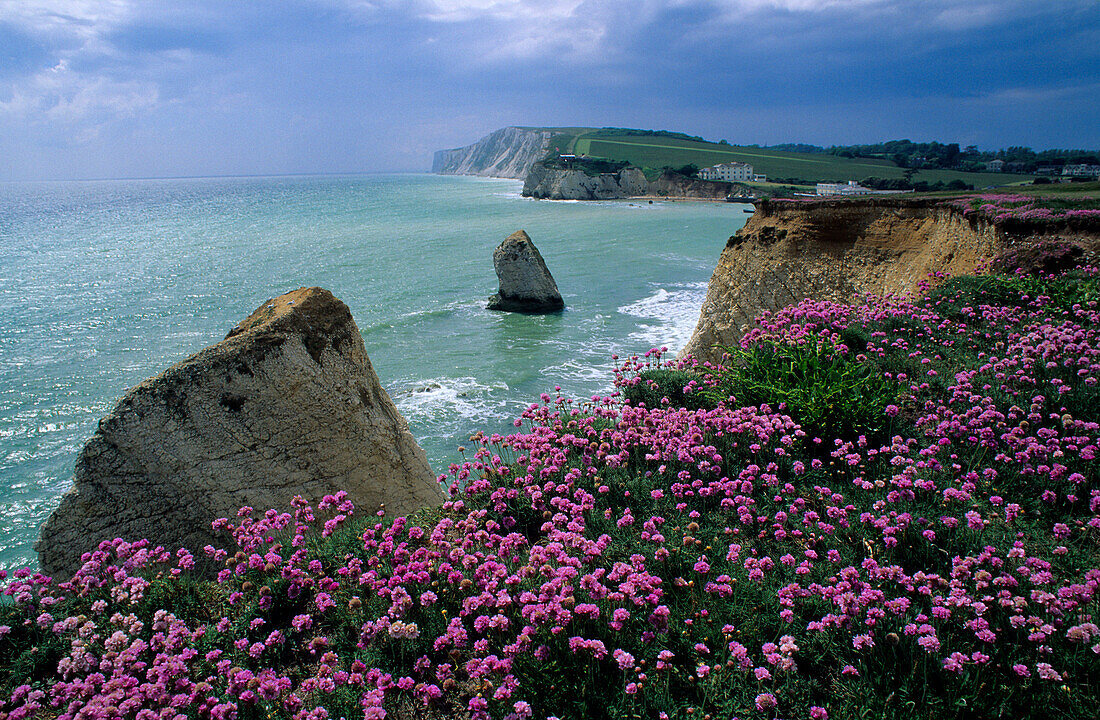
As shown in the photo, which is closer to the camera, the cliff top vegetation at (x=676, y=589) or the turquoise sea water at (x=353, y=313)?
the cliff top vegetation at (x=676, y=589)

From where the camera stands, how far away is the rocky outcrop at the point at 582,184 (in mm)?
134875

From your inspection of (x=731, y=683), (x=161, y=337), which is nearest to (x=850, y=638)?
(x=731, y=683)

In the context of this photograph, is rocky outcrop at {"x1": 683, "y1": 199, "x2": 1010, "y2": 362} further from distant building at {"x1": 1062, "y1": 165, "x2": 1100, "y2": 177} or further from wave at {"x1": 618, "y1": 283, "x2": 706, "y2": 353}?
distant building at {"x1": 1062, "y1": 165, "x2": 1100, "y2": 177}

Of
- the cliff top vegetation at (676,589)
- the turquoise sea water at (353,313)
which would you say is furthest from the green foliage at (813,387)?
the turquoise sea water at (353,313)

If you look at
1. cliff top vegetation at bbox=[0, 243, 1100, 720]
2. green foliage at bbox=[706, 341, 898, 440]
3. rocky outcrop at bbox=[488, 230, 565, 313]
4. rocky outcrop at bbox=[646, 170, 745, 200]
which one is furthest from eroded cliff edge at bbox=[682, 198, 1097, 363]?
rocky outcrop at bbox=[646, 170, 745, 200]

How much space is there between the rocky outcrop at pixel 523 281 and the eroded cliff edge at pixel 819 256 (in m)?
12.9

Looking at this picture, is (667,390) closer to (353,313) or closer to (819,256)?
(819,256)

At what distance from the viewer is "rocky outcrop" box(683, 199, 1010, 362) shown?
1858cm

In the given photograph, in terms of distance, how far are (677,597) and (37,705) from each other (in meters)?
4.31

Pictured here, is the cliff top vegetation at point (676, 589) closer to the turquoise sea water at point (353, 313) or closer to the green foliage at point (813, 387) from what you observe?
the green foliage at point (813, 387)

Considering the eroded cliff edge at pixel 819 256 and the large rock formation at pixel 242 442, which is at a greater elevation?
the eroded cliff edge at pixel 819 256

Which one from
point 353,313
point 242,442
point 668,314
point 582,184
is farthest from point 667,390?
point 582,184

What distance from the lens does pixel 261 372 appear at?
720 cm

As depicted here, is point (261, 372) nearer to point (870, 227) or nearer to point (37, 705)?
point (37, 705)
